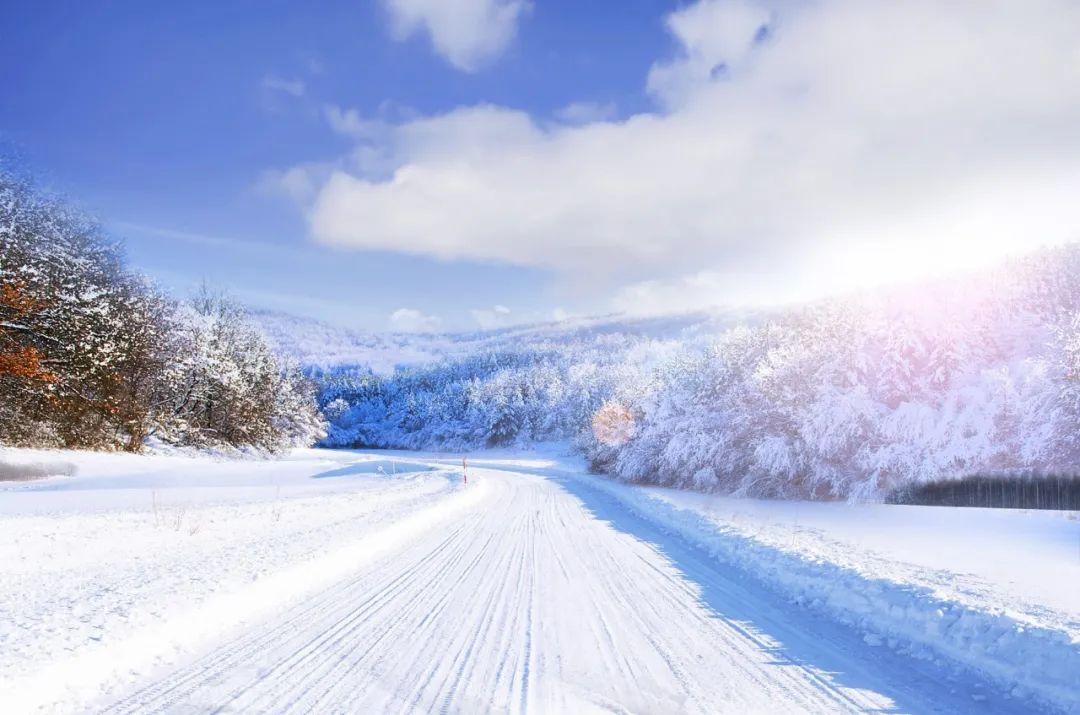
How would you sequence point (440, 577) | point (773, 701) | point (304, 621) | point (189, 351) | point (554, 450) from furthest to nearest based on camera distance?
point (554, 450)
point (189, 351)
point (440, 577)
point (304, 621)
point (773, 701)

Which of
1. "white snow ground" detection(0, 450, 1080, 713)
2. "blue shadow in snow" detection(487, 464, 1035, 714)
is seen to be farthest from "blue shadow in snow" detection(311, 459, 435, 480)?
"blue shadow in snow" detection(487, 464, 1035, 714)

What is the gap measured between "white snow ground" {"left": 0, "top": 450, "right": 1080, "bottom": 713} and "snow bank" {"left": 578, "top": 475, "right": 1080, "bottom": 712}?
3cm

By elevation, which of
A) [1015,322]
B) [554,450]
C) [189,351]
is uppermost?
[1015,322]

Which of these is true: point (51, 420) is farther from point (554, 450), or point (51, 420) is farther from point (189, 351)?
point (554, 450)

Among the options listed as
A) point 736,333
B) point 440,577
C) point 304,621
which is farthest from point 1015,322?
point 304,621

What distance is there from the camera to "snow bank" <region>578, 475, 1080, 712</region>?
4.63 m

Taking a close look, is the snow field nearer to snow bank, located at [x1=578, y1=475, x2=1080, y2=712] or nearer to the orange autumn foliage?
snow bank, located at [x1=578, y1=475, x2=1080, y2=712]

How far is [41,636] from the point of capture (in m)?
5.03

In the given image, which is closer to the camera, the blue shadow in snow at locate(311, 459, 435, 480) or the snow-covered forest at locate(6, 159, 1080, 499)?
the snow-covered forest at locate(6, 159, 1080, 499)

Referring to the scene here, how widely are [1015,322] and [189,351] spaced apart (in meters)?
43.9

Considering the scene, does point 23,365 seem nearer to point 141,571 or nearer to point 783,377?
point 141,571

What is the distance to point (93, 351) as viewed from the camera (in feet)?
83.3

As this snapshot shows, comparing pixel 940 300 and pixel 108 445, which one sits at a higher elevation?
pixel 940 300

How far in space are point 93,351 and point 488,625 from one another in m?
26.8
